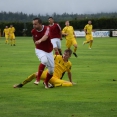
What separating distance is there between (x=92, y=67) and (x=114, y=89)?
310 inches

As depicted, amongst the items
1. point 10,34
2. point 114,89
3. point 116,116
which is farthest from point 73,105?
point 10,34

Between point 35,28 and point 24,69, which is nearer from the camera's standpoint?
point 35,28

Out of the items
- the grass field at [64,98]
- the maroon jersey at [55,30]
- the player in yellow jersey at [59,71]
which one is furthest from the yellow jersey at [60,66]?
the maroon jersey at [55,30]

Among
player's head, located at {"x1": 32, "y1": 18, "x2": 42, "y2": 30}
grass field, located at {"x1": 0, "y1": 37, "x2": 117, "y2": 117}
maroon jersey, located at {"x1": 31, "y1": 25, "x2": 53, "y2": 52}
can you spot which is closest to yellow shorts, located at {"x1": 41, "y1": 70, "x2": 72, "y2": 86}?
grass field, located at {"x1": 0, "y1": 37, "x2": 117, "y2": 117}

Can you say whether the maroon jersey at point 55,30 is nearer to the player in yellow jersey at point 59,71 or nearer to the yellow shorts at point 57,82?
the player in yellow jersey at point 59,71

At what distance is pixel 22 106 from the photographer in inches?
478

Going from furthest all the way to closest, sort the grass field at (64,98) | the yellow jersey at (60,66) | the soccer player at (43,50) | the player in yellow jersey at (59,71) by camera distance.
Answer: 1. the yellow jersey at (60,66)
2. the player in yellow jersey at (59,71)
3. the soccer player at (43,50)
4. the grass field at (64,98)

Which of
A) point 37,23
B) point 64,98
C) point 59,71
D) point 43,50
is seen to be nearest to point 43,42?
point 43,50

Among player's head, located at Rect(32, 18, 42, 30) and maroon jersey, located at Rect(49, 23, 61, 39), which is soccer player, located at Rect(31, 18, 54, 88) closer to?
player's head, located at Rect(32, 18, 42, 30)

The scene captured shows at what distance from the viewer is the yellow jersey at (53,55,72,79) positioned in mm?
16188

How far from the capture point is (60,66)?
1625 cm

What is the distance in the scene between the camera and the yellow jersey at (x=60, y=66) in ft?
53.1

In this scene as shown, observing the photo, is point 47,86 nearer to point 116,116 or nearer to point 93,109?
point 93,109

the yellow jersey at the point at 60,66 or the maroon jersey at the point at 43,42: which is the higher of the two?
the maroon jersey at the point at 43,42
